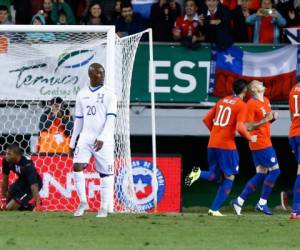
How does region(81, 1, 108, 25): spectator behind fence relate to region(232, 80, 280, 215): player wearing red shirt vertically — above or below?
above

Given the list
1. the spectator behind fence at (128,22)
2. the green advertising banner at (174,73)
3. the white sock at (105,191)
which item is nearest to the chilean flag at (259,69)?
the green advertising banner at (174,73)

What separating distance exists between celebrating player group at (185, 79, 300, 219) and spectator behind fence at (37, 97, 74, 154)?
2261 millimetres

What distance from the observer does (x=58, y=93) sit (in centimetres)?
1711

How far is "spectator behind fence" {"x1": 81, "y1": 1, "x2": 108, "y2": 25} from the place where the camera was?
1934 centimetres

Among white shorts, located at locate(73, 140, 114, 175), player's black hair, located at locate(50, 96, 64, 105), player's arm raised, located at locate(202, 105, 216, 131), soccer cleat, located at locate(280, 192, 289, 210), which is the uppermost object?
player's black hair, located at locate(50, 96, 64, 105)

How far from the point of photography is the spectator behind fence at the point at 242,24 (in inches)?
764

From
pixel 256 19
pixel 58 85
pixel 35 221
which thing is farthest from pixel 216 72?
pixel 35 221

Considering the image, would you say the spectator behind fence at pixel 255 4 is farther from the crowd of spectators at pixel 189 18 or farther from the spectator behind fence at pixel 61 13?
the spectator behind fence at pixel 61 13

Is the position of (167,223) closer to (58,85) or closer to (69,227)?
(69,227)

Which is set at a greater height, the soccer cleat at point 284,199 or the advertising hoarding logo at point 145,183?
the advertising hoarding logo at point 145,183

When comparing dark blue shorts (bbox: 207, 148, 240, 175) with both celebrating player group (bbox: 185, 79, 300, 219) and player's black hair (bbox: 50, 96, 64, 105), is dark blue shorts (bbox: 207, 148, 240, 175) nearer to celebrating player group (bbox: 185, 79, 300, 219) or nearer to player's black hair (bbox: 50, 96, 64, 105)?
celebrating player group (bbox: 185, 79, 300, 219)

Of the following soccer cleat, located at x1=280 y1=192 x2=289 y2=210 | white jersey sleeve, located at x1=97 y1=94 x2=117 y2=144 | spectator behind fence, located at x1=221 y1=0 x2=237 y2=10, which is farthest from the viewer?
spectator behind fence, located at x1=221 y1=0 x2=237 y2=10

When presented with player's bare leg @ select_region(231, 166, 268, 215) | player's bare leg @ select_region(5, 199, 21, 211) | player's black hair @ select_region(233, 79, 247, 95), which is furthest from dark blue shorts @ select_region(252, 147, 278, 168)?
player's bare leg @ select_region(5, 199, 21, 211)

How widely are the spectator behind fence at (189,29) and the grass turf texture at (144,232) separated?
5.18 m
